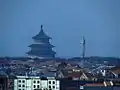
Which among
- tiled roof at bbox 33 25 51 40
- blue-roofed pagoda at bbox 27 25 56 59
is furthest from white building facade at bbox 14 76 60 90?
tiled roof at bbox 33 25 51 40

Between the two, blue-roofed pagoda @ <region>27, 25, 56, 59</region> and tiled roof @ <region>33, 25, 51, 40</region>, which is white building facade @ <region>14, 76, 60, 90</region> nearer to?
blue-roofed pagoda @ <region>27, 25, 56, 59</region>

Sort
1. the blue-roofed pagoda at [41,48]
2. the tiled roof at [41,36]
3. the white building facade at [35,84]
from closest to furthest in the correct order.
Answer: the white building facade at [35,84] < the blue-roofed pagoda at [41,48] < the tiled roof at [41,36]

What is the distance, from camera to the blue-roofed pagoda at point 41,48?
72.8 m

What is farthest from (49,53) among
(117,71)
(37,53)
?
(117,71)

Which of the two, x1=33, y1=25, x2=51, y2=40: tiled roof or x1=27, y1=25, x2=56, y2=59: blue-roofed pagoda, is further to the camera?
x1=33, y1=25, x2=51, y2=40: tiled roof

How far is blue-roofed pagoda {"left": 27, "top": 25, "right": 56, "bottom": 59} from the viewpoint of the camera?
239 feet

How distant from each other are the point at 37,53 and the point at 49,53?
156cm

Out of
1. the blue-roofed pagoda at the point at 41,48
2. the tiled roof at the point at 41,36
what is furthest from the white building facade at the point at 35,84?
the tiled roof at the point at 41,36

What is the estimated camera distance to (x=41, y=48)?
2904 inches

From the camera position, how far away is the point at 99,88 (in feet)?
85.9

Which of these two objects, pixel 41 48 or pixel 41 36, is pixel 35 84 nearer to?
pixel 41 48

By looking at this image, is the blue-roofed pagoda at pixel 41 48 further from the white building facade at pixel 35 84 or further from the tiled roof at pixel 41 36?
the white building facade at pixel 35 84

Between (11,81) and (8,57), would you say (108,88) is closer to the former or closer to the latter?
(11,81)

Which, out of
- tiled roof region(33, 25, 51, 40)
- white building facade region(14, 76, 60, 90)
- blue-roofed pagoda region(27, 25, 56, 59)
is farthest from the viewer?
tiled roof region(33, 25, 51, 40)
